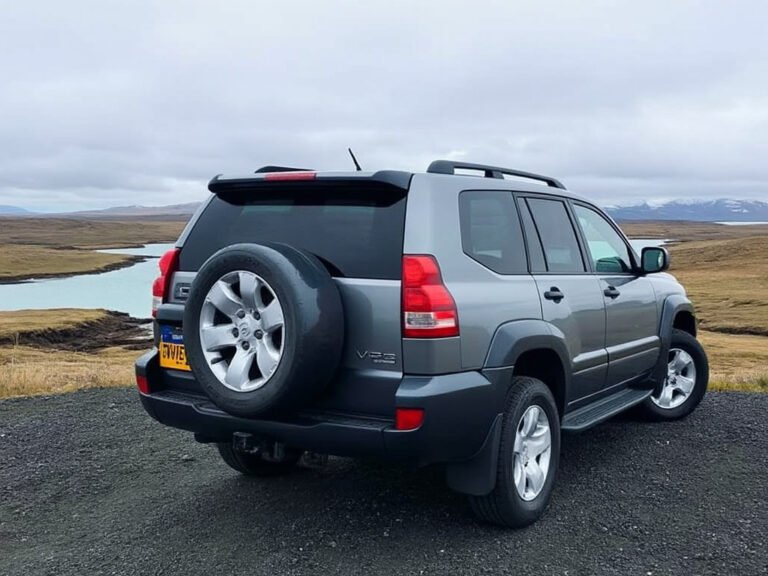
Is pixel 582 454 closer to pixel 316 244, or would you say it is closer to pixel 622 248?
pixel 622 248

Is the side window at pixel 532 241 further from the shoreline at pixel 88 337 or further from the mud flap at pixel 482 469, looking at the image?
the shoreline at pixel 88 337

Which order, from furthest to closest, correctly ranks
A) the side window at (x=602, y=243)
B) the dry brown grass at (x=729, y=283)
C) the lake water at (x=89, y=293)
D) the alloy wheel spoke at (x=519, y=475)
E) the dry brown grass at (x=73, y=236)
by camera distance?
the dry brown grass at (x=73, y=236)
the lake water at (x=89, y=293)
the dry brown grass at (x=729, y=283)
the side window at (x=602, y=243)
the alloy wheel spoke at (x=519, y=475)

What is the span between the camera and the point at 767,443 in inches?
228

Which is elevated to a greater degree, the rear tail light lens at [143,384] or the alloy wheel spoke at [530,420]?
the rear tail light lens at [143,384]

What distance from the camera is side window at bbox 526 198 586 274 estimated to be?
4.71 metres

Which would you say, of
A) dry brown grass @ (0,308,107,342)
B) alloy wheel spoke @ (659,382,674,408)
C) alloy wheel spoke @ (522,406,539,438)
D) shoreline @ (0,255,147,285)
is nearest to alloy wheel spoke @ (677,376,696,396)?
alloy wheel spoke @ (659,382,674,408)

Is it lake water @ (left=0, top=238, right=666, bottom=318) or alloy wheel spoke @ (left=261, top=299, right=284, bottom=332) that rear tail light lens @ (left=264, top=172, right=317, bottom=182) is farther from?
lake water @ (left=0, top=238, right=666, bottom=318)

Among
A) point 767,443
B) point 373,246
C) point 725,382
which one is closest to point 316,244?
point 373,246

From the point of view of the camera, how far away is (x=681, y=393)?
6.67 meters

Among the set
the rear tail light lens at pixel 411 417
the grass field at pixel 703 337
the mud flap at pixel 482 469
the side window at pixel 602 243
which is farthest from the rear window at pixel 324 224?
the grass field at pixel 703 337

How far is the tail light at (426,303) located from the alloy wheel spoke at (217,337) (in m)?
0.88

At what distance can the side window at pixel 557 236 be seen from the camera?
4.71 meters

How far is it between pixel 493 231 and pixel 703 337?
24.8m

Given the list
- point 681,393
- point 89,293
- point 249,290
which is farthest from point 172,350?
point 89,293
